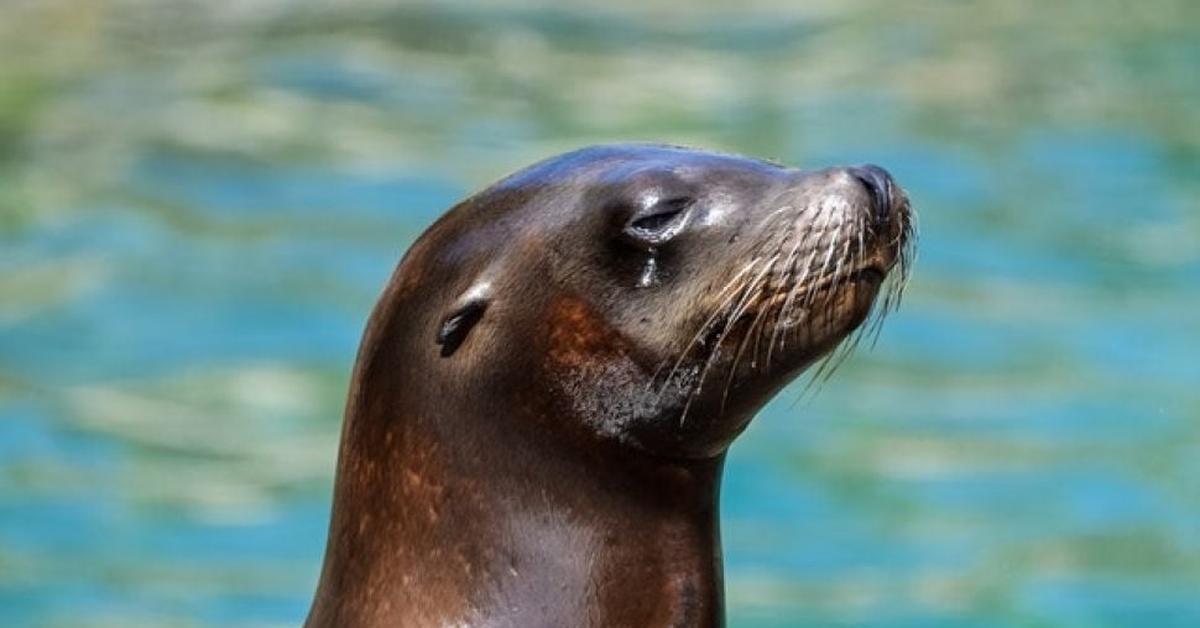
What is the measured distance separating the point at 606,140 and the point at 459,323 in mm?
9565

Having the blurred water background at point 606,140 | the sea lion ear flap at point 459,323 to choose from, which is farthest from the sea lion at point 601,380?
the blurred water background at point 606,140

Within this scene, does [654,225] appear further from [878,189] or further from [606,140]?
[606,140]

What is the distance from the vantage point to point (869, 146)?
13914mm

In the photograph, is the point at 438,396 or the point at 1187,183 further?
the point at 1187,183

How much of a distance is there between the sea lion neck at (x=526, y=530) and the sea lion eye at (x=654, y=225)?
0.34 meters

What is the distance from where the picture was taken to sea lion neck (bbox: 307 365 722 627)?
13.7 ft

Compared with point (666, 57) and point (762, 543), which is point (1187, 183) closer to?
point (666, 57)

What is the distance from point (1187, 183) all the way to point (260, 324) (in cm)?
497

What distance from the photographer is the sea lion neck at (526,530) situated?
4.16m

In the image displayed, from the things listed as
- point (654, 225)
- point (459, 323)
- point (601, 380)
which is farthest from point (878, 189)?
point (459, 323)

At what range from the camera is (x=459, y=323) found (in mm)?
4215

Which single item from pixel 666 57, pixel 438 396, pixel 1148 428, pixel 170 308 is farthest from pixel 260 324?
pixel 438 396

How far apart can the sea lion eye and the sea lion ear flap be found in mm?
261

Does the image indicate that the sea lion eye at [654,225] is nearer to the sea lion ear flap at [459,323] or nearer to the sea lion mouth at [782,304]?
the sea lion mouth at [782,304]
